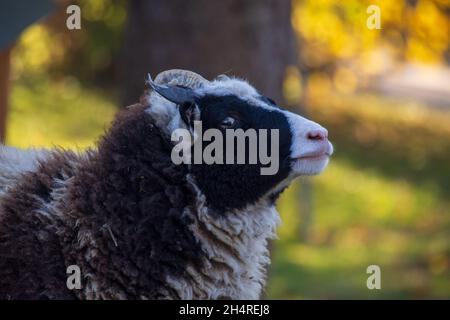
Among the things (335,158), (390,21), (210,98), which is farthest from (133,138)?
(335,158)

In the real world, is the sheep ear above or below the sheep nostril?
above

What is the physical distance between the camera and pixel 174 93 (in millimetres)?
4184

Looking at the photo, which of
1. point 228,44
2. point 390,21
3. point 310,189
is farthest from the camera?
point 310,189

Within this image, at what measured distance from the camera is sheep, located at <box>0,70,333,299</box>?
4.00 m

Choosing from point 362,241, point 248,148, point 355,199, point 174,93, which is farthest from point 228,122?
point 355,199

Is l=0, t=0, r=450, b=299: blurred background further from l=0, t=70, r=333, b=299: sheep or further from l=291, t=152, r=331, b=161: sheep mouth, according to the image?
l=291, t=152, r=331, b=161: sheep mouth

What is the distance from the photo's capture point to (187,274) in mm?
4094

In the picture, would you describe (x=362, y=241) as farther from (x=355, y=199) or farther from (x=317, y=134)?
(x=317, y=134)

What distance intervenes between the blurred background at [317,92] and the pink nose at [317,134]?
3169 millimetres

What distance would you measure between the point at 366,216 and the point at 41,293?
10297 millimetres

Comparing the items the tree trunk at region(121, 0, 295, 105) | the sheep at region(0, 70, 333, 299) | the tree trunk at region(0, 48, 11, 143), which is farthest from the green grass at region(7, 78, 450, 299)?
the sheep at region(0, 70, 333, 299)

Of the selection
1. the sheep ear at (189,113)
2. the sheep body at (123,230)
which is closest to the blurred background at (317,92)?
the sheep body at (123,230)

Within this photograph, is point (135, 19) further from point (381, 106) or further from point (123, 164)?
point (381, 106)

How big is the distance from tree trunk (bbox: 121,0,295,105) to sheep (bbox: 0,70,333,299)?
11.6ft
